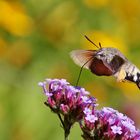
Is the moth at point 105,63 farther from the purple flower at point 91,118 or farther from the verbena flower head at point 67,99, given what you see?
the purple flower at point 91,118

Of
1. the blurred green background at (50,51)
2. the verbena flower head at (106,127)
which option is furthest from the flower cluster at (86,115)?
the blurred green background at (50,51)

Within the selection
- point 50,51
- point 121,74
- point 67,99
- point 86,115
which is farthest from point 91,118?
point 50,51

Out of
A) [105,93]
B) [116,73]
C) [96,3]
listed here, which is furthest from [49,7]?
[116,73]

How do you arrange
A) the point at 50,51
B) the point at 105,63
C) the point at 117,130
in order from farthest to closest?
1. the point at 50,51
2. the point at 105,63
3. the point at 117,130

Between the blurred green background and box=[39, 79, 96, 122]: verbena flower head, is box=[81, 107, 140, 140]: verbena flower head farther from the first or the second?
the blurred green background

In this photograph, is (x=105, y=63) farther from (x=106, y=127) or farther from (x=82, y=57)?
(x=106, y=127)

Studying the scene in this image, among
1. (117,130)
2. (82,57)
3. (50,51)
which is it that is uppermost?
(50,51)

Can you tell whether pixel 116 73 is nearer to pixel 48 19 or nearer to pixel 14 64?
pixel 14 64
